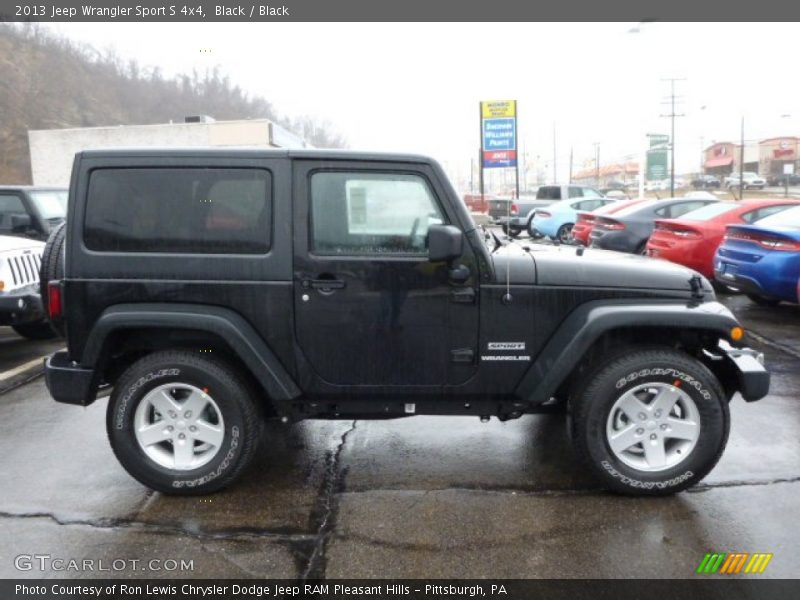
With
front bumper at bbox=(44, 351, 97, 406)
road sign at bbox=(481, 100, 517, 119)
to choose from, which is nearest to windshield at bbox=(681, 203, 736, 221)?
front bumper at bbox=(44, 351, 97, 406)

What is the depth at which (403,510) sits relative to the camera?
3512 millimetres

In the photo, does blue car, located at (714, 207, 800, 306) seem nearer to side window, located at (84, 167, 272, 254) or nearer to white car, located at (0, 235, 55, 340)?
side window, located at (84, 167, 272, 254)

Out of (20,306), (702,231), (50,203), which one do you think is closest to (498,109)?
(702,231)

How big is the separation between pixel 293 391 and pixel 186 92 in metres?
89.5

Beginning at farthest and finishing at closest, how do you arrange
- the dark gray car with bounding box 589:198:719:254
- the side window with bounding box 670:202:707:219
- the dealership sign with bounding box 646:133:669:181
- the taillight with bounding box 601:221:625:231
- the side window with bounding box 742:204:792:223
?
the dealership sign with bounding box 646:133:669:181
the side window with bounding box 670:202:707:219
the taillight with bounding box 601:221:625:231
the dark gray car with bounding box 589:198:719:254
the side window with bounding box 742:204:792:223

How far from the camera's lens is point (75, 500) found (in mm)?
3646

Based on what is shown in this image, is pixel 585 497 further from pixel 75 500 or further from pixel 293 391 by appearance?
pixel 75 500

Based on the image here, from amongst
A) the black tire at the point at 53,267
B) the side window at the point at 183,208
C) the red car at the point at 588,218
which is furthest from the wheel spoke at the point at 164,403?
the red car at the point at 588,218

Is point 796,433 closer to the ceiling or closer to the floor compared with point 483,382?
closer to the floor

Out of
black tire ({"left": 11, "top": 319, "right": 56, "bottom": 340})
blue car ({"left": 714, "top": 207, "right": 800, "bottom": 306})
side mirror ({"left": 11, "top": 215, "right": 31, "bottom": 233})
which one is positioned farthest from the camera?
side mirror ({"left": 11, "top": 215, "right": 31, "bottom": 233})

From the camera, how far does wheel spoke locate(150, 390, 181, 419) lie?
362 centimetres

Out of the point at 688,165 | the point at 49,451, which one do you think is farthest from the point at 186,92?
the point at 49,451

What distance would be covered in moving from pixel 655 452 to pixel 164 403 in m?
2.77

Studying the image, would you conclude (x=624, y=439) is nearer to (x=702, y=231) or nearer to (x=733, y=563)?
(x=733, y=563)
